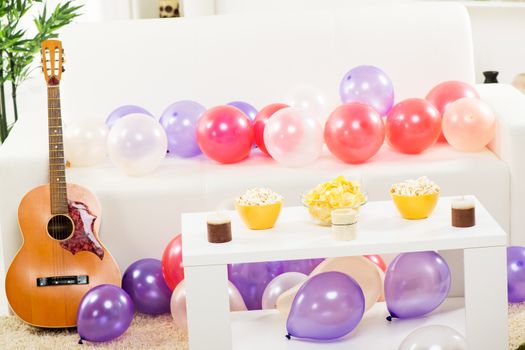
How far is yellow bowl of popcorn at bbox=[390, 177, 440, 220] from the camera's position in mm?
3002

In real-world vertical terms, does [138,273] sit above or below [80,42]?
below

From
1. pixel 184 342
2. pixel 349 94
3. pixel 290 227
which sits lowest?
pixel 184 342

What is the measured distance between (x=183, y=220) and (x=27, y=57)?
1.98 m

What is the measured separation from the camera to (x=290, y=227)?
3.04m

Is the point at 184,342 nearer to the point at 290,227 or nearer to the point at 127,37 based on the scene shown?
the point at 290,227

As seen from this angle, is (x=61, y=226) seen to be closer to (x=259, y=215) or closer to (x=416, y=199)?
(x=259, y=215)

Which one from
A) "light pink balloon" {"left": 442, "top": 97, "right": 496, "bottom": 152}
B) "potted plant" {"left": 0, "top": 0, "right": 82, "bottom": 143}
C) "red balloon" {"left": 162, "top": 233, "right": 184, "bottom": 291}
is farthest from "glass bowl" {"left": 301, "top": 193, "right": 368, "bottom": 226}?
"potted plant" {"left": 0, "top": 0, "right": 82, "bottom": 143}

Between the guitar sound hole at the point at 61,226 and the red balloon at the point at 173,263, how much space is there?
0.32 meters

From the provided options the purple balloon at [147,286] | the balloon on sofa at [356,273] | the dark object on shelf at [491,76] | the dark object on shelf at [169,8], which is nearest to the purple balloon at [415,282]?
the balloon on sofa at [356,273]

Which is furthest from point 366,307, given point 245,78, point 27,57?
point 27,57

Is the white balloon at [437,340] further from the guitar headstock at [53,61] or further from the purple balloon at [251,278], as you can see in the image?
the guitar headstock at [53,61]

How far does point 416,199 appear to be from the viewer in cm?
300

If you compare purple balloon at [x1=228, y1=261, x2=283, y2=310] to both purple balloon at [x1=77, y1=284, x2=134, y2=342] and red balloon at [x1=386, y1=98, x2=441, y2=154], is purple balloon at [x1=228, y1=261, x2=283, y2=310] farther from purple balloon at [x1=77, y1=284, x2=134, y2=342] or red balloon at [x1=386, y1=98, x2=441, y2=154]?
red balloon at [x1=386, y1=98, x2=441, y2=154]

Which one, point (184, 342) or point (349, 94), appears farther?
point (349, 94)
